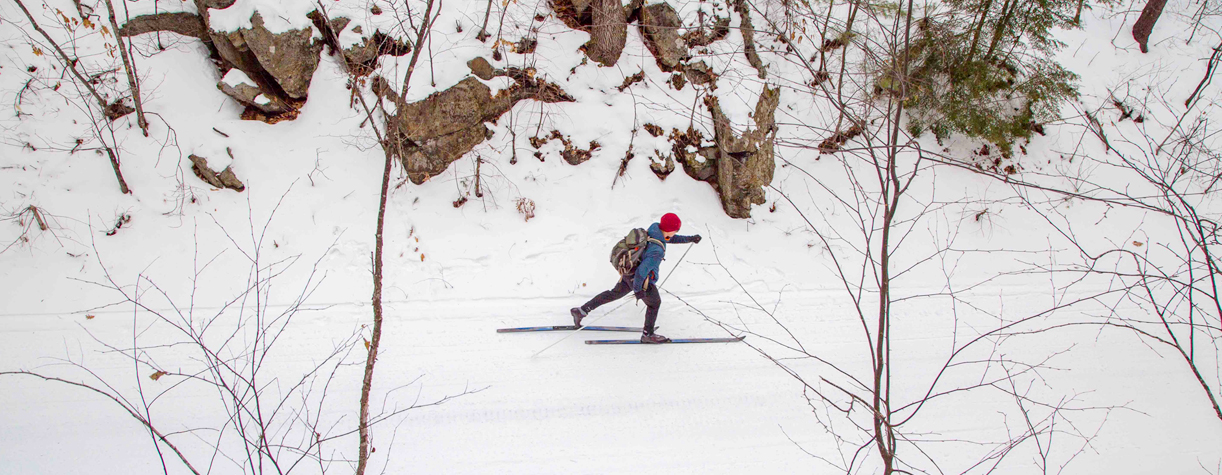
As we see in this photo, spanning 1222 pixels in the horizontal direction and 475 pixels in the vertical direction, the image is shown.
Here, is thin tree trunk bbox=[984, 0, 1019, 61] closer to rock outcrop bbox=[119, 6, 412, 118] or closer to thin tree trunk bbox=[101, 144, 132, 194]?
rock outcrop bbox=[119, 6, 412, 118]

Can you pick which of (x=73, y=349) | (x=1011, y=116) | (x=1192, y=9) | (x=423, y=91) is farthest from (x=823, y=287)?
(x=1192, y=9)

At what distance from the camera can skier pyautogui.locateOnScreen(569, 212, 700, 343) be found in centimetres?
573

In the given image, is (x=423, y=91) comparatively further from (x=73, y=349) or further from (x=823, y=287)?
(x=823, y=287)

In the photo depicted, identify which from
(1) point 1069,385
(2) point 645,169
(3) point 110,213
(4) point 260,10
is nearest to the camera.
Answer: (1) point 1069,385

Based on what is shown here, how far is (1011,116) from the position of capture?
812cm

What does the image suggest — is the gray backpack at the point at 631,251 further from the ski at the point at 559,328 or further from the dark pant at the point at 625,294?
the ski at the point at 559,328

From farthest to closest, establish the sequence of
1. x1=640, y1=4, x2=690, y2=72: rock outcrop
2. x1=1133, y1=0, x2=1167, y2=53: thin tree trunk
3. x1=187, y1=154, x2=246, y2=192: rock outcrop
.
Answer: x1=1133, y1=0, x2=1167, y2=53: thin tree trunk < x1=640, y1=4, x2=690, y2=72: rock outcrop < x1=187, y1=154, x2=246, y2=192: rock outcrop

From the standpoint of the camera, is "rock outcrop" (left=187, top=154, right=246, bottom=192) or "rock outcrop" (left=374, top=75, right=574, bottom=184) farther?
"rock outcrop" (left=374, top=75, right=574, bottom=184)

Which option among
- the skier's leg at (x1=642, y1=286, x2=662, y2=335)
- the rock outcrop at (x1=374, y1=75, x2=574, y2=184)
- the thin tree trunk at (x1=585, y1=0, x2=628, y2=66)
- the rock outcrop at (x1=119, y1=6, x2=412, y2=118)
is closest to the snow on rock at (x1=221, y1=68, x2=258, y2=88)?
the rock outcrop at (x1=119, y1=6, x2=412, y2=118)

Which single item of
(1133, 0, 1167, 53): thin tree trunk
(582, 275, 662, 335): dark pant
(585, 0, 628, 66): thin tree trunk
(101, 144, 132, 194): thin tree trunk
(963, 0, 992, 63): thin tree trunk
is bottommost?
(582, 275, 662, 335): dark pant

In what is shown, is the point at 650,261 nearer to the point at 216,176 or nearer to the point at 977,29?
the point at 977,29

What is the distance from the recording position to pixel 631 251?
582 centimetres

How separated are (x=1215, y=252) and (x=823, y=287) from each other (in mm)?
5984

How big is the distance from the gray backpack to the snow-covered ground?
0.94 meters
